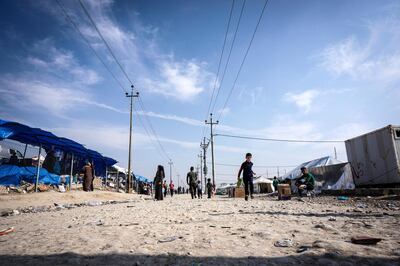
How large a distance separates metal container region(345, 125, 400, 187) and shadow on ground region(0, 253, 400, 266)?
11722 mm

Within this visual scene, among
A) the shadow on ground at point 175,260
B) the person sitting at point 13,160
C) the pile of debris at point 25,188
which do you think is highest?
the person sitting at point 13,160

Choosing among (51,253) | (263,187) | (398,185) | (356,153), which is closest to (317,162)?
A: (356,153)

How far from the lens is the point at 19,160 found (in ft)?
44.8

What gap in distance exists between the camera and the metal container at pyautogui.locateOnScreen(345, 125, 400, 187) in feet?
36.9

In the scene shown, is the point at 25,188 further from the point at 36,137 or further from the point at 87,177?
the point at 36,137

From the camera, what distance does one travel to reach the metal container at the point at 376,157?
443 inches

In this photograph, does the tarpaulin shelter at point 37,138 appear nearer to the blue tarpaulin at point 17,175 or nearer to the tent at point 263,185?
the blue tarpaulin at point 17,175

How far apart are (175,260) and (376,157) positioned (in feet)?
44.0

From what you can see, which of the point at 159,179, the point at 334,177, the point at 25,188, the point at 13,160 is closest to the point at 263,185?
the point at 334,177

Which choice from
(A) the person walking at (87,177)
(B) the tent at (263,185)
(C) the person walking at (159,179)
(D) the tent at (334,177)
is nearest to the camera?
(C) the person walking at (159,179)

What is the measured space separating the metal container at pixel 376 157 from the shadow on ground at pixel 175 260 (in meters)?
11.7

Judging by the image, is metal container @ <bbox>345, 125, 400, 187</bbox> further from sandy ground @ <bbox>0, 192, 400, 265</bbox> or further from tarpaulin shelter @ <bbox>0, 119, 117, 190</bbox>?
tarpaulin shelter @ <bbox>0, 119, 117, 190</bbox>

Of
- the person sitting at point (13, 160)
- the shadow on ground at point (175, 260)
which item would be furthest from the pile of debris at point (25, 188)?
the shadow on ground at point (175, 260)

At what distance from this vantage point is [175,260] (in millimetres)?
2117
